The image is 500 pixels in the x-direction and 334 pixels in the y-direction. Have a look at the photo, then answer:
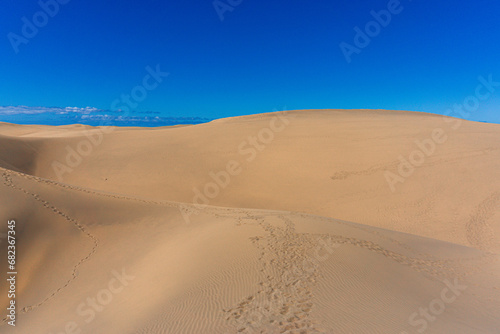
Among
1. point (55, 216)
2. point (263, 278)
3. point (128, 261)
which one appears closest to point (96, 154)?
point (55, 216)

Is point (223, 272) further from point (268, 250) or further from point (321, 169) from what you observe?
point (321, 169)

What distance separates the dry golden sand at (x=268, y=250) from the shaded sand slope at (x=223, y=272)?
36 millimetres

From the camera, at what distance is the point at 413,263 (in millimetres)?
7004

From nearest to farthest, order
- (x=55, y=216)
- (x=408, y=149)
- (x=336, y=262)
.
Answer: (x=336, y=262) → (x=55, y=216) → (x=408, y=149)

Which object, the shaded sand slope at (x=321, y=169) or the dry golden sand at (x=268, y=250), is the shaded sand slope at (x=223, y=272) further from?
the shaded sand slope at (x=321, y=169)

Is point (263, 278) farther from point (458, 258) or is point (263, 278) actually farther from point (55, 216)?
point (55, 216)

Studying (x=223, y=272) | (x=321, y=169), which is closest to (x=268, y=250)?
(x=223, y=272)

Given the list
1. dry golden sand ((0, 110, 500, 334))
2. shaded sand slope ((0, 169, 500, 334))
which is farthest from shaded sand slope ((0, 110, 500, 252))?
shaded sand slope ((0, 169, 500, 334))

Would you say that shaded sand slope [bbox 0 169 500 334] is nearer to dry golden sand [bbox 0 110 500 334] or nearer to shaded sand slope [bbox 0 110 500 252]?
dry golden sand [bbox 0 110 500 334]

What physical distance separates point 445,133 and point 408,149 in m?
5.78

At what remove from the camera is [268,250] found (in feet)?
22.1

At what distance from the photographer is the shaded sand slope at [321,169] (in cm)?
1262

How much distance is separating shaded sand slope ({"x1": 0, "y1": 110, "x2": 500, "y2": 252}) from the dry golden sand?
0.41 feet

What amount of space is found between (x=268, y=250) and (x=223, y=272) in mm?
1406
